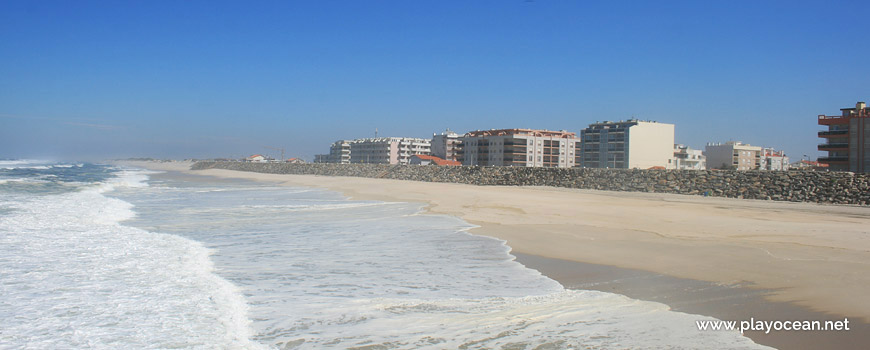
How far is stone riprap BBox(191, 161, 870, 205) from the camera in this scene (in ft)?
75.6

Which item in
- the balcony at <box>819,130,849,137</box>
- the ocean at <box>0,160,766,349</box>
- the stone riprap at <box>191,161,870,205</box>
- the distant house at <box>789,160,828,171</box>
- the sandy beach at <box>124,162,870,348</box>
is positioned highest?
the balcony at <box>819,130,849,137</box>

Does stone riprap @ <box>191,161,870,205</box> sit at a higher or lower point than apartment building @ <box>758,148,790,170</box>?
lower

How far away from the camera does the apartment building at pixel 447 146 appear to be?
376 ft

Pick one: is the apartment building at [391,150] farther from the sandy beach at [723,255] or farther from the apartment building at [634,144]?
the sandy beach at [723,255]

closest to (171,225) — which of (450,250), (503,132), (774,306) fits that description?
(450,250)

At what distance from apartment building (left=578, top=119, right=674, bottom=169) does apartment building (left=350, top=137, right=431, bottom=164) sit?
49326 millimetres

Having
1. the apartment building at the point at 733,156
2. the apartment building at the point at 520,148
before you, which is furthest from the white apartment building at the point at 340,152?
the apartment building at the point at 733,156

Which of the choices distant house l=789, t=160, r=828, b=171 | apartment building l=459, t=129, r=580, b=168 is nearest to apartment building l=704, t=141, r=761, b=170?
distant house l=789, t=160, r=828, b=171

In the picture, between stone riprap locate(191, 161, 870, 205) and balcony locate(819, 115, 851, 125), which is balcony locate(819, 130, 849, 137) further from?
stone riprap locate(191, 161, 870, 205)

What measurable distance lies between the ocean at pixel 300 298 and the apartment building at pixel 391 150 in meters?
120

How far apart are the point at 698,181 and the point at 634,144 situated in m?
63.9

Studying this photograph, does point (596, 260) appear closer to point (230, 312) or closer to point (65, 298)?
point (230, 312)

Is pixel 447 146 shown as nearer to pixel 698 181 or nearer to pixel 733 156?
pixel 733 156

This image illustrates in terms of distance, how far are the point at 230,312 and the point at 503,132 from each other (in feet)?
332
